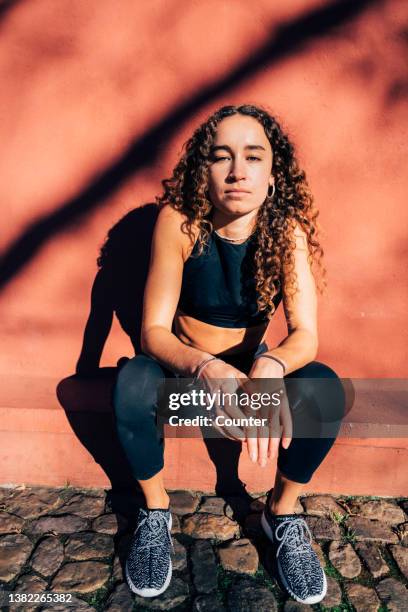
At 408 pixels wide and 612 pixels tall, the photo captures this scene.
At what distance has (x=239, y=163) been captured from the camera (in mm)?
1968

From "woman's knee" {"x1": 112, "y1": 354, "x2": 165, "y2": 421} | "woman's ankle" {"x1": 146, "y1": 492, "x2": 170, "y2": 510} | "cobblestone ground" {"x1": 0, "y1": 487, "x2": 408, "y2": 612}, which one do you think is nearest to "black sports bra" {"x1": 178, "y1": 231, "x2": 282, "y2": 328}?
"woman's knee" {"x1": 112, "y1": 354, "x2": 165, "y2": 421}

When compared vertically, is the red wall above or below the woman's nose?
above

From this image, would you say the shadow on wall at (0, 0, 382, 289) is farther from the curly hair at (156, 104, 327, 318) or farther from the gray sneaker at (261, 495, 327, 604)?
the gray sneaker at (261, 495, 327, 604)

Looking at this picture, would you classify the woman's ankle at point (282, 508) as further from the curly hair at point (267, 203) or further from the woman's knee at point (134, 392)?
the curly hair at point (267, 203)

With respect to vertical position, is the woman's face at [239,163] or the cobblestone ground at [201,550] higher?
the woman's face at [239,163]

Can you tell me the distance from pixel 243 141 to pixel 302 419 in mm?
1178

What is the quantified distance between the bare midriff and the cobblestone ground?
2.72 ft

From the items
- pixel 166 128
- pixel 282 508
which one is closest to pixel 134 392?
pixel 282 508

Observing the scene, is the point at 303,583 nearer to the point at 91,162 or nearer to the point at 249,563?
the point at 249,563

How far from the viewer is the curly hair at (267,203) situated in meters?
2.11

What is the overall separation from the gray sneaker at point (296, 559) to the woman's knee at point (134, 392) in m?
0.82

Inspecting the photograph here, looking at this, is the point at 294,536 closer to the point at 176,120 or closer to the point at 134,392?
the point at 134,392

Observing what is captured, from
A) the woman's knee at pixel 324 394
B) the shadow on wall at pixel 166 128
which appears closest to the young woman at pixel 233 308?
the woman's knee at pixel 324 394

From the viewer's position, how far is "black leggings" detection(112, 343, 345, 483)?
1994mm
